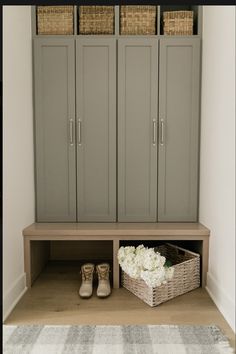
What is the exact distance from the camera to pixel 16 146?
229 cm

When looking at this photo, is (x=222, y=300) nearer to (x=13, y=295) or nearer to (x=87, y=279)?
(x=87, y=279)

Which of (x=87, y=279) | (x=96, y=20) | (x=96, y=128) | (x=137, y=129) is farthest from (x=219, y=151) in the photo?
Result: (x=96, y=20)

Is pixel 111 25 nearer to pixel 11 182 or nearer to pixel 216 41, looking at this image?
pixel 216 41

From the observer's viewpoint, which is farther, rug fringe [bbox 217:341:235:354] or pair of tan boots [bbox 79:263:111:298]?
pair of tan boots [bbox 79:263:111:298]

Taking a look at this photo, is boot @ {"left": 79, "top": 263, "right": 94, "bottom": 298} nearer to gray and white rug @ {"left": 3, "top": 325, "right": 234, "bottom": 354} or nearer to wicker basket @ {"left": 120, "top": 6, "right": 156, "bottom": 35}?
gray and white rug @ {"left": 3, "top": 325, "right": 234, "bottom": 354}

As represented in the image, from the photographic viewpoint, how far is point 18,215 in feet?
7.61

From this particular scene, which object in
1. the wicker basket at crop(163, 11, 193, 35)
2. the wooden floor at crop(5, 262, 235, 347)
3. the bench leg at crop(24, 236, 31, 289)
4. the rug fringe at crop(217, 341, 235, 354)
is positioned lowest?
the wooden floor at crop(5, 262, 235, 347)

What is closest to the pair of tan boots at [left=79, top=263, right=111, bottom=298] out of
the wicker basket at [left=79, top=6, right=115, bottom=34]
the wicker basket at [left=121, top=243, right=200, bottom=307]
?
the wicker basket at [left=121, top=243, right=200, bottom=307]

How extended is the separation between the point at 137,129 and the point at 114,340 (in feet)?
4.95

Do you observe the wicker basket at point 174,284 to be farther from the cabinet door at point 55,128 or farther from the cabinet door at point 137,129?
the cabinet door at point 55,128

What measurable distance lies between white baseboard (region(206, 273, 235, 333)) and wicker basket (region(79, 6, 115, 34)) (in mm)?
1940

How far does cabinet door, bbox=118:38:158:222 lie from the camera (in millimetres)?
2645

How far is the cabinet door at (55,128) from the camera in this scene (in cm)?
266

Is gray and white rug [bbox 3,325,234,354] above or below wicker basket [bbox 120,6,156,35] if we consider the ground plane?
below
